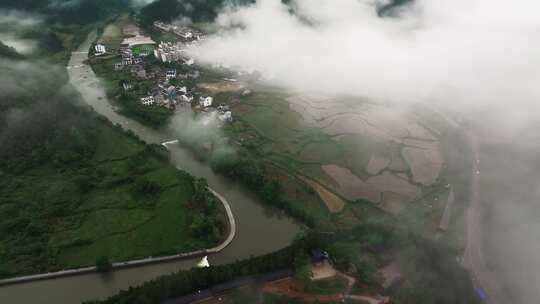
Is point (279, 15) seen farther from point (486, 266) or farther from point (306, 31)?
point (486, 266)

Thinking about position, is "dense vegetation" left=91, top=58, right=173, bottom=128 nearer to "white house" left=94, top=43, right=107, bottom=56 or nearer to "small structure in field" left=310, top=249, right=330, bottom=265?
"white house" left=94, top=43, right=107, bottom=56

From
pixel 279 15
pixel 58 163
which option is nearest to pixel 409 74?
pixel 279 15

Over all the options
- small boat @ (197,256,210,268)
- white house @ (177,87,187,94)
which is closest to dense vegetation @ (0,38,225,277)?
small boat @ (197,256,210,268)

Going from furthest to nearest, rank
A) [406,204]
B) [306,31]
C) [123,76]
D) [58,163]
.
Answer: [306,31]
[123,76]
[58,163]
[406,204]

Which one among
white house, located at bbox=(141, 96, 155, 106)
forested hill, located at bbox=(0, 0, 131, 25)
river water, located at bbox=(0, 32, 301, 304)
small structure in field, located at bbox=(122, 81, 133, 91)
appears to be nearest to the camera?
river water, located at bbox=(0, 32, 301, 304)

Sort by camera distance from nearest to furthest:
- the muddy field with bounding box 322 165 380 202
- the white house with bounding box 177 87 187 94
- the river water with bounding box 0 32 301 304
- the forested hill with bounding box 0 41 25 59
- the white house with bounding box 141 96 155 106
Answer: the river water with bounding box 0 32 301 304 < the muddy field with bounding box 322 165 380 202 < the white house with bounding box 141 96 155 106 < the forested hill with bounding box 0 41 25 59 < the white house with bounding box 177 87 187 94

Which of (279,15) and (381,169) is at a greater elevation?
(279,15)

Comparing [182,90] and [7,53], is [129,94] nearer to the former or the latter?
[182,90]

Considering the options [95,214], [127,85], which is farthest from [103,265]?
[127,85]
